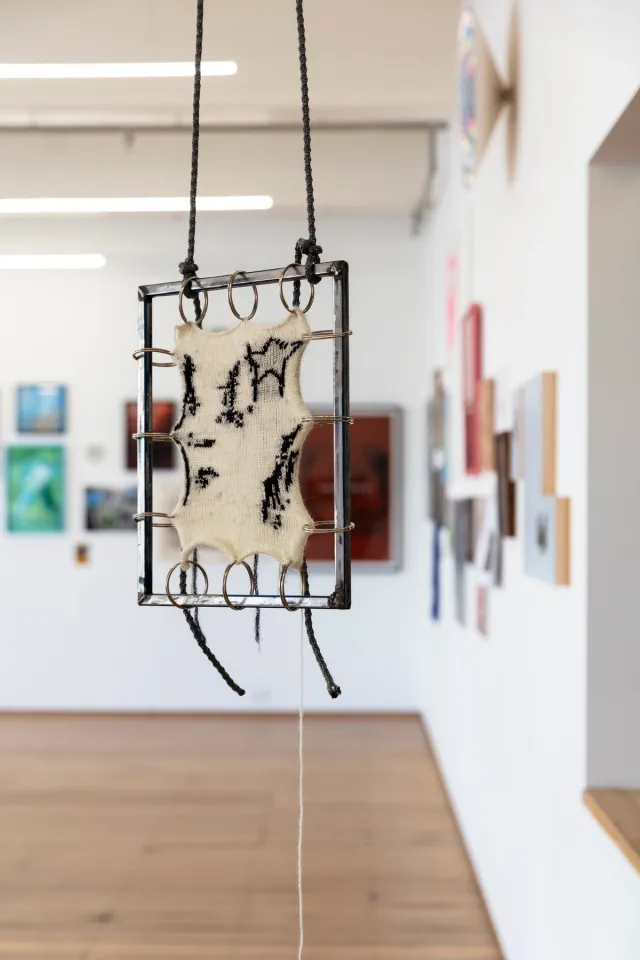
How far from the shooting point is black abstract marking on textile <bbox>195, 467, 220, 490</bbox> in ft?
3.44

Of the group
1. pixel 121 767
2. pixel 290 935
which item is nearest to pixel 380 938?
pixel 290 935

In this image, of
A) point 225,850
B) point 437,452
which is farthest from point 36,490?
point 225,850

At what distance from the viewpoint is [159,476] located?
546 cm

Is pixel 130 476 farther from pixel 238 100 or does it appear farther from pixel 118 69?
pixel 118 69

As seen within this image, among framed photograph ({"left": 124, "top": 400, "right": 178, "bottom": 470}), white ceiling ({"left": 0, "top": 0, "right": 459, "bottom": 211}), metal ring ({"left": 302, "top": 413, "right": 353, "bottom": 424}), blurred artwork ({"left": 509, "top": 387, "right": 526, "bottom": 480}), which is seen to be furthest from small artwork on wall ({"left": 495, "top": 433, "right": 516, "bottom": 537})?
framed photograph ({"left": 124, "top": 400, "right": 178, "bottom": 470})

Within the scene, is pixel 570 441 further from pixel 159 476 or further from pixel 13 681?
pixel 13 681

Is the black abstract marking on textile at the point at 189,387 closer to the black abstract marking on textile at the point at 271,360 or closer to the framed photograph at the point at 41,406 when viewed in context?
the black abstract marking on textile at the point at 271,360

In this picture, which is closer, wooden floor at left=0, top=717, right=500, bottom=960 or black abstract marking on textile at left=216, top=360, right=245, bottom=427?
black abstract marking on textile at left=216, top=360, right=245, bottom=427

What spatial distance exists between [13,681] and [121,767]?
4.66ft

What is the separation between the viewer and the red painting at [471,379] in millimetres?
3086

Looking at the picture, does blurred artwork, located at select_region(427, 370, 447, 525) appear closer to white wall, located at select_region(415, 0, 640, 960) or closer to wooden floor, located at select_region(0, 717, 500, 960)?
white wall, located at select_region(415, 0, 640, 960)

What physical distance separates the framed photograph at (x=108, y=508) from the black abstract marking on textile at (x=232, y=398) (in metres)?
4.59

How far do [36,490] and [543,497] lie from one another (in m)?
4.17

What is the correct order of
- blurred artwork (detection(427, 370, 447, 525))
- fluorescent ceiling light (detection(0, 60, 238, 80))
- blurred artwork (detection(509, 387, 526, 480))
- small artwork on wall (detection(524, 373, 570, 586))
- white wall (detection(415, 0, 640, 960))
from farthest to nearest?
1. blurred artwork (detection(427, 370, 447, 525))
2. fluorescent ceiling light (detection(0, 60, 238, 80))
3. blurred artwork (detection(509, 387, 526, 480))
4. small artwork on wall (detection(524, 373, 570, 586))
5. white wall (detection(415, 0, 640, 960))
